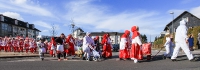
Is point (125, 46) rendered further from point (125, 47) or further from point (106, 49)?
point (106, 49)

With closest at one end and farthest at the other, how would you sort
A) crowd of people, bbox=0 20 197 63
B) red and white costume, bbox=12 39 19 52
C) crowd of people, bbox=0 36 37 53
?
crowd of people, bbox=0 20 197 63 → crowd of people, bbox=0 36 37 53 → red and white costume, bbox=12 39 19 52

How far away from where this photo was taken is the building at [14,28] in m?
83.1

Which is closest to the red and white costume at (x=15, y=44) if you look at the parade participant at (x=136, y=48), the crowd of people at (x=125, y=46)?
the crowd of people at (x=125, y=46)

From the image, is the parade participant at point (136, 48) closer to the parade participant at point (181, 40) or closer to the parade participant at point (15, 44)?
the parade participant at point (181, 40)

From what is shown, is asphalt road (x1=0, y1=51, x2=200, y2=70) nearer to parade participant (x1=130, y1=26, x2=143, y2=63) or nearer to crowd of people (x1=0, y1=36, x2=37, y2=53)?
parade participant (x1=130, y1=26, x2=143, y2=63)

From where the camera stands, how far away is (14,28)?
92.3 m

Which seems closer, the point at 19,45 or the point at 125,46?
the point at 125,46

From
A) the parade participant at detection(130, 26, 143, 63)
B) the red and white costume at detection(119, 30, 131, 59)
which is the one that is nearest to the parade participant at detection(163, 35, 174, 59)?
the red and white costume at detection(119, 30, 131, 59)

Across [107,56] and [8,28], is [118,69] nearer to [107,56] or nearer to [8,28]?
[107,56]

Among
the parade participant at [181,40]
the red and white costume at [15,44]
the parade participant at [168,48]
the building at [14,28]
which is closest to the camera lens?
the parade participant at [181,40]

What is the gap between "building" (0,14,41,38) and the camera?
3273 inches

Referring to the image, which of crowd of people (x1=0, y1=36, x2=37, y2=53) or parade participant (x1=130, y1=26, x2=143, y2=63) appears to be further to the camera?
crowd of people (x1=0, y1=36, x2=37, y2=53)

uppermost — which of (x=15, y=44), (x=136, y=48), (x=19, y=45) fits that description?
(x=15, y=44)

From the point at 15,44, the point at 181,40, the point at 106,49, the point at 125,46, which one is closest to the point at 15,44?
the point at 15,44
